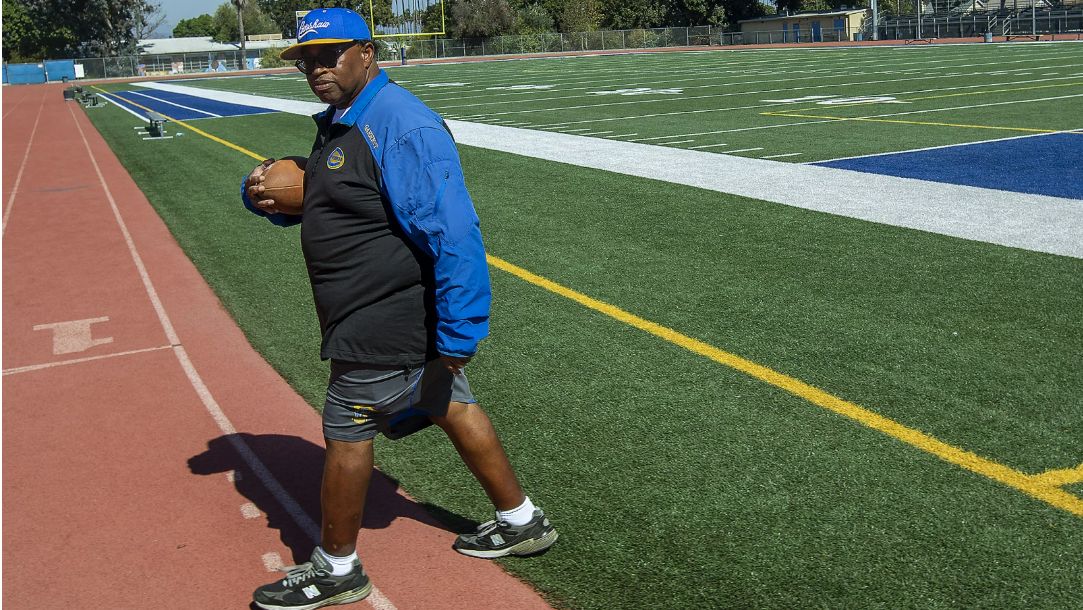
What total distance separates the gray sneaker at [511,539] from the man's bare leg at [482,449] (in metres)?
0.09

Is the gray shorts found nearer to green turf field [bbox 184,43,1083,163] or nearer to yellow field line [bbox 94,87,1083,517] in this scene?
yellow field line [bbox 94,87,1083,517]

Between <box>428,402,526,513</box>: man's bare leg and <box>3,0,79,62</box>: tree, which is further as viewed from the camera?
<box>3,0,79,62</box>: tree

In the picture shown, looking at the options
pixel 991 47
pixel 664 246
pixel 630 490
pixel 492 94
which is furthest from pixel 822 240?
pixel 991 47

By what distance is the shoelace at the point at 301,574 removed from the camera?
376 cm

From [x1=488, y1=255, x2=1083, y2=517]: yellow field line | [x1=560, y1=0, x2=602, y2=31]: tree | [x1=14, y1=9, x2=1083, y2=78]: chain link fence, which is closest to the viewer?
[x1=488, y1=255, x2=1083, y2=517]: yellow field line

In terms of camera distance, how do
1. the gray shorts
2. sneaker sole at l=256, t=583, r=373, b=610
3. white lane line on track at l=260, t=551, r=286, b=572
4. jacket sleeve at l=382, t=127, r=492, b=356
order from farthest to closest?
white lane line on track at l=260, t=551, r=286, b=572, sneaker sole at l=256, t=583, r=373, b=610, the gray shorts, jacket sleeve at l=382, t=127, r=492, b=356

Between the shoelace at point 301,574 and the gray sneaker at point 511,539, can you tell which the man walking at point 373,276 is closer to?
the shoelace at point 301,574

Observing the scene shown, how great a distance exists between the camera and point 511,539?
3.94 m

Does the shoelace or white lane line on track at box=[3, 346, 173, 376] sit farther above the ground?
white lane line on track at box=[3, 346, 173, 376]

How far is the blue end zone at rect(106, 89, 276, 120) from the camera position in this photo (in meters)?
28.9

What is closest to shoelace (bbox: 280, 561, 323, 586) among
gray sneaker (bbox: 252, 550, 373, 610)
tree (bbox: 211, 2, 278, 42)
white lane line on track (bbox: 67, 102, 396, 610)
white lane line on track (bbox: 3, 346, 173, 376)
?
gray sneaker (bbox: 252, 550, 373, 610)

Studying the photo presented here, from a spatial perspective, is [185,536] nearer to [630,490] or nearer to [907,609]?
[630,490]

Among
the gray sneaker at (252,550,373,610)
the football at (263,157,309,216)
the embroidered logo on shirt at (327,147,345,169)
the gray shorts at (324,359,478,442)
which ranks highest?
the embroidered logo on shirt at (327,147,345,169)

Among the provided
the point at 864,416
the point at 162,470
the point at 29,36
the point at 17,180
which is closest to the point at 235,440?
the point at 162,470
